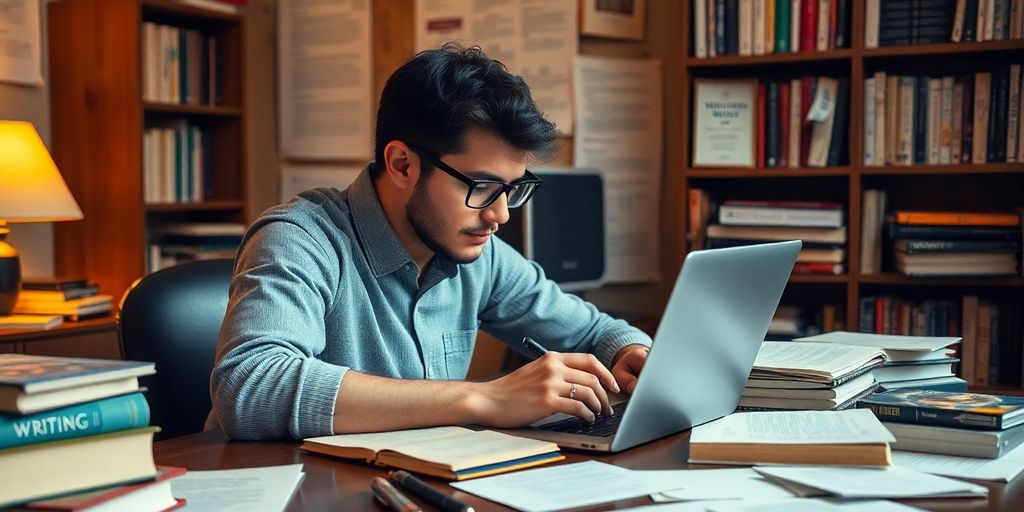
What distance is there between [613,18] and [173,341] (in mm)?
2242

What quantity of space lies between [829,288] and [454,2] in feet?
5.34

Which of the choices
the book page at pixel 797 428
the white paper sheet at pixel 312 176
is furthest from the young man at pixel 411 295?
the white paper sheet at pixel 312 176

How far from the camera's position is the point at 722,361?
1256mm

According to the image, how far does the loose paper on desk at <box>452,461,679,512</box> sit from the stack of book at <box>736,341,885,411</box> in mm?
374

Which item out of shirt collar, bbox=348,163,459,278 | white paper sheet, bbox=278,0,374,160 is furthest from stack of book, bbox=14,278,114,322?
shirt collar, bbox=348,163,459,278

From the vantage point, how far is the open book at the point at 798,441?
1.06 m

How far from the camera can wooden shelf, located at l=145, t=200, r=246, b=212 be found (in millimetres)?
3363

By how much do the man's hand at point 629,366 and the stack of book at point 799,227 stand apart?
4.60 feet

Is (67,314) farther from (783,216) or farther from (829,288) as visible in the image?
(829,288)

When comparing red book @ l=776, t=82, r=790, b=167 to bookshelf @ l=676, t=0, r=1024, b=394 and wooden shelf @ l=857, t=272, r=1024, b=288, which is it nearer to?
bookshelf @ l=676, t=0, r=1024, b=394

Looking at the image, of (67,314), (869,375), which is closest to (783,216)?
(869,375)

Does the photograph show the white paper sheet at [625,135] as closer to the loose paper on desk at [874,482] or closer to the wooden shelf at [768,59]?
the wooden shelf at [768,59]

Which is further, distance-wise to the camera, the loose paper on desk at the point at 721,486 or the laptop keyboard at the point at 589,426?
the laptop keyboard at the point at 589,426

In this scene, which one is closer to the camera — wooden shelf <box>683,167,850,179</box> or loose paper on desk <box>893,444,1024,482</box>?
loose paper on desk <box>893,444,1024,482</box>
